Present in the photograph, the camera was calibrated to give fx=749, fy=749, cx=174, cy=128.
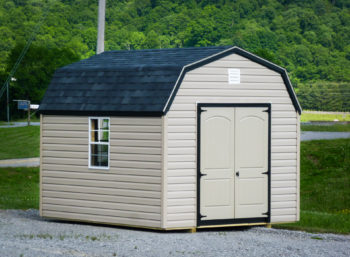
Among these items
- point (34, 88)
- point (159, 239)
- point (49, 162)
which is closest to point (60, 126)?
point (49, 162)

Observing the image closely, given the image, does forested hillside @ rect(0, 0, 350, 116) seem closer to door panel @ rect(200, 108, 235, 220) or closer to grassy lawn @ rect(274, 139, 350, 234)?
grassy lawn @ rect(274, 139, 350, 234)

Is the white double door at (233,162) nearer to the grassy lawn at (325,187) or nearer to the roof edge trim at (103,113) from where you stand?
the roof edge trim at (103,113)

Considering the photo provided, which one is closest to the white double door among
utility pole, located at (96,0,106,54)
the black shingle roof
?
the black shingle roof

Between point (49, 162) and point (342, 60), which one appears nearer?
point (49, 162)

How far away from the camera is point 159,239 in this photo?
38.5 ft

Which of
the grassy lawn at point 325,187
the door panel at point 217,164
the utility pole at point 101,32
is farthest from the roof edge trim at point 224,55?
the utility pole at point 101,32

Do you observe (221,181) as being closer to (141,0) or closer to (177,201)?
(177,201)

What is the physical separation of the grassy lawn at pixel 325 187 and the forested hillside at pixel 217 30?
2724 inches

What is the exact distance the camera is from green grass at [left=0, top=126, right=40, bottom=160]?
127 feet

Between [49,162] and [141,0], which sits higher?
[141,0]

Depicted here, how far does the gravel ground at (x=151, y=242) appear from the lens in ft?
33.9

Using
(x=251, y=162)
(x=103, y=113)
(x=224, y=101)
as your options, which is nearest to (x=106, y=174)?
(x=103, y=113)

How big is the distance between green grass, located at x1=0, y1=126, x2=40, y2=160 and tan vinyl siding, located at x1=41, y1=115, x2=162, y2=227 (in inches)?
869

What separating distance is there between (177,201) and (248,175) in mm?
1522
